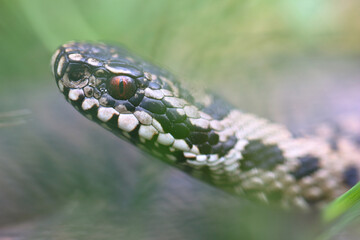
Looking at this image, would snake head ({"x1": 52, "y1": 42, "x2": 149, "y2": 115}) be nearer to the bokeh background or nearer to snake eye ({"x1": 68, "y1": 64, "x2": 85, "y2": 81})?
snake eye ({"x1": 68, "y1": 64, "x2": 85, "y2": 81})

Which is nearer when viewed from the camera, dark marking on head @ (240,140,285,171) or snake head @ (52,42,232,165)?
snake head @ (52,42,232,165)

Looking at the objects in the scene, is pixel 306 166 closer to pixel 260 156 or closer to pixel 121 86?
pixel 260 156

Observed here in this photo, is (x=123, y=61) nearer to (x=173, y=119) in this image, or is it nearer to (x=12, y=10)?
(x=173, y=119)

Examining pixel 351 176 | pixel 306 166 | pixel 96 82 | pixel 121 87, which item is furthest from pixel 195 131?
pixel 351 176

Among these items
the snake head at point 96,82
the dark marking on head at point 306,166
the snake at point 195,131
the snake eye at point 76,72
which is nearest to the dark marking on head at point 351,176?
the snake at point 195,131

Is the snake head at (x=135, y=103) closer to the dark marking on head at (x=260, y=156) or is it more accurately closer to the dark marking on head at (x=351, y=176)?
the dark marking on head at (x=260, y=156)

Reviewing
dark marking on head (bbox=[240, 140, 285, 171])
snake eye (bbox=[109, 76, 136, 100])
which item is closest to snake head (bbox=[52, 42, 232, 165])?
snake eye (bbox=[109, 76, 136, 100])
